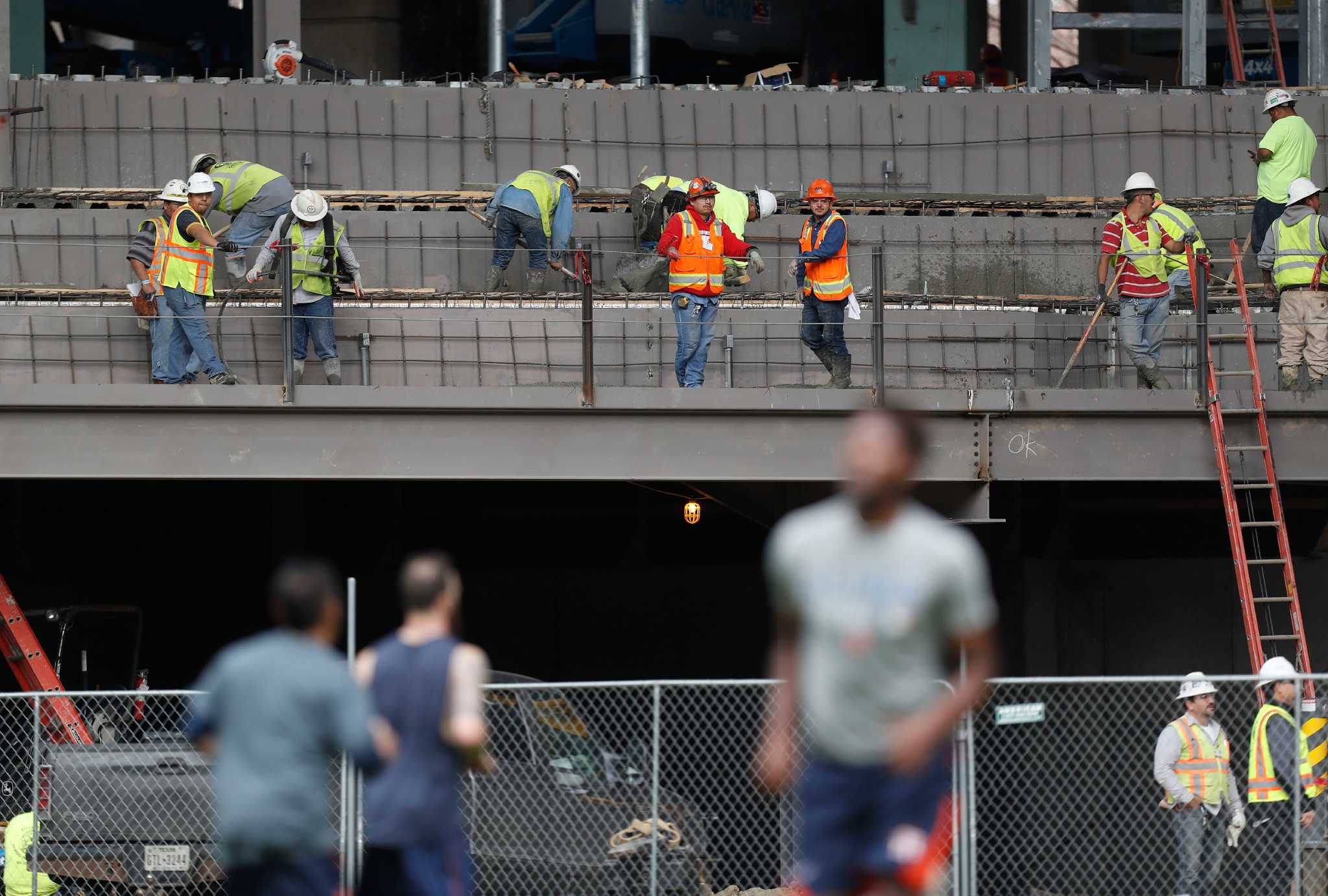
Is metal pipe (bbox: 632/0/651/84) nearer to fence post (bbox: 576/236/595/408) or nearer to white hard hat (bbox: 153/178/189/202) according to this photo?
white hard hat (bbox: 153/178/189/202)

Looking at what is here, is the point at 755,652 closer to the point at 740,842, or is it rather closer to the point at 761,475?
the point at 740,842

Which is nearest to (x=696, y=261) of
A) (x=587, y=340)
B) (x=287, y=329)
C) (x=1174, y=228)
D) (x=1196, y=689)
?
(x=587, y=340)

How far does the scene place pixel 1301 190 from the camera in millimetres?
13492

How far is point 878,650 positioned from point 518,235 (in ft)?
33.1

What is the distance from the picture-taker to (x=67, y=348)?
45.7 ft

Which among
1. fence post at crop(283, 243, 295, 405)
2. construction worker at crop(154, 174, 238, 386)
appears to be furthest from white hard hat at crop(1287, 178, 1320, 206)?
construction worker at crop(154, 174, 238, 386)

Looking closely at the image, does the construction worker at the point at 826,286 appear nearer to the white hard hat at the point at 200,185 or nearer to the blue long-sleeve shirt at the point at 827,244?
the blue long-sleeve shirt at the point at 827,244

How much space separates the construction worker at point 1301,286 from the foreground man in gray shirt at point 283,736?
9203 millimetres

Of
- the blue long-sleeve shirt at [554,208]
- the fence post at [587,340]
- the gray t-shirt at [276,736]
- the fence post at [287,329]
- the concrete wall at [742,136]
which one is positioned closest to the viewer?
the gray t-shirt at [276,736]

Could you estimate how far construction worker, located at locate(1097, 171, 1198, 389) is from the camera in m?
13.2

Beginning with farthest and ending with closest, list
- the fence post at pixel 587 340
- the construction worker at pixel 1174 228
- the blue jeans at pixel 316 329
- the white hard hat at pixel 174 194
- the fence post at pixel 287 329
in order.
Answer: the construction worker at pixel 1174 228 → the white hard hat at pixel 174 194 → the blue jeans at pixel 316 329 → the fence post at pixel 587 340 → the fence post at pixel 287 329

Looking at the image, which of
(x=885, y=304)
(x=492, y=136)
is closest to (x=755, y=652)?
(x=885, y=304)

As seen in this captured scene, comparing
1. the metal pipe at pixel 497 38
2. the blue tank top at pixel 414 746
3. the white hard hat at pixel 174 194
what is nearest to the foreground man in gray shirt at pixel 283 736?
the blue tank top at pixel 414 746

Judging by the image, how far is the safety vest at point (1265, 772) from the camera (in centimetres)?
1048
